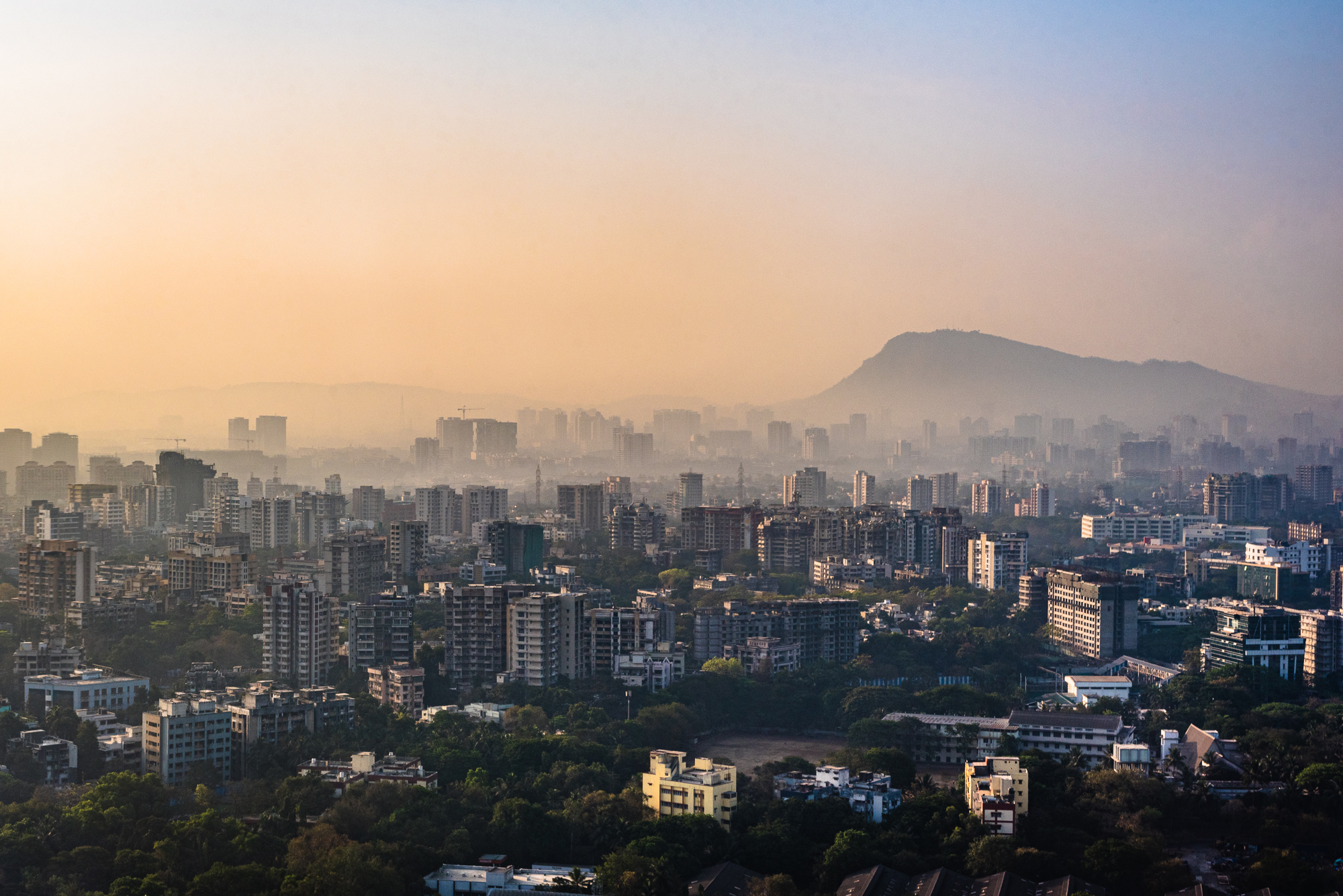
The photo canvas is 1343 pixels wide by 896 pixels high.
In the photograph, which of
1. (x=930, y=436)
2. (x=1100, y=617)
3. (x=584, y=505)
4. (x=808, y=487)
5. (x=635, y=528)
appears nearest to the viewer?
(x=1100, y=617)

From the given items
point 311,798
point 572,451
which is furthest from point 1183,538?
point 572,451

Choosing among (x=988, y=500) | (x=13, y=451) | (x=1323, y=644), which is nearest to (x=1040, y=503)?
(x=988, y=500)

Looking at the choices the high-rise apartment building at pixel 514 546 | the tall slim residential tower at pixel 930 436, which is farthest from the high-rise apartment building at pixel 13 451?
the tall slim residential tower at pixel 930 436

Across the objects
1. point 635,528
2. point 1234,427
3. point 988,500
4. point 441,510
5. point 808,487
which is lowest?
point 635,528

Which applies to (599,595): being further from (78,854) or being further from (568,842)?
(78,854)

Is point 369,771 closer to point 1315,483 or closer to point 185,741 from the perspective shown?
point 185,741

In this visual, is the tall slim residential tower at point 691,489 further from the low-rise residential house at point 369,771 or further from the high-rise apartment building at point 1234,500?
the low-rise residential house at point 369,771

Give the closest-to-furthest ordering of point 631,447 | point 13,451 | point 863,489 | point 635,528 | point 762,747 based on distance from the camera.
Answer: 1. point 762,747
2. point 635,528
3. point 13,451
4. point 863,489
5. point 631,447
